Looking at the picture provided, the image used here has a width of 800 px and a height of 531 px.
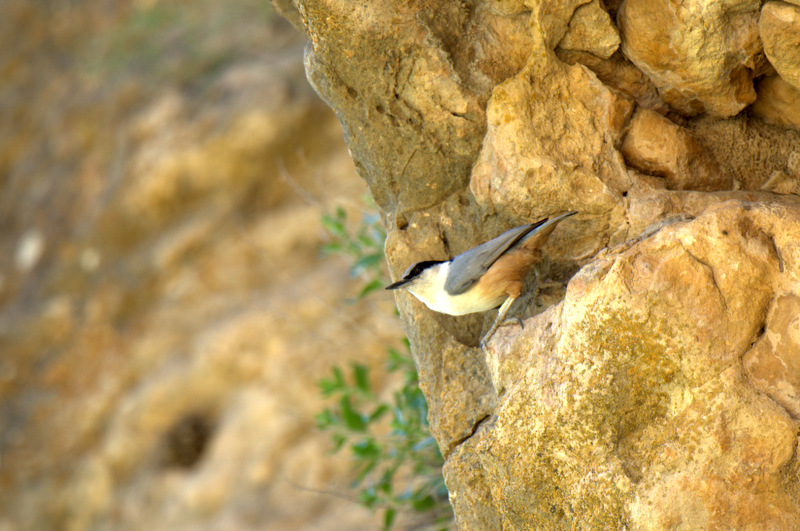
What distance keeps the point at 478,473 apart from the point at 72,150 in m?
9.81

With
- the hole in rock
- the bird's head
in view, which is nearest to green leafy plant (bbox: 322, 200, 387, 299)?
the bird's head

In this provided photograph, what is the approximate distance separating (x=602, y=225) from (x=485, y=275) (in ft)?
1.78

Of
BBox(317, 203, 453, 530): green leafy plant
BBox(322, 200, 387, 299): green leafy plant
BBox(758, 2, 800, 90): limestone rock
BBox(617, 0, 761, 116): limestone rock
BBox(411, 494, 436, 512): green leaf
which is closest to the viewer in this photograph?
BBox(758, 2, 800, 90): limestone rock

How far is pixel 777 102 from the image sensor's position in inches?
117

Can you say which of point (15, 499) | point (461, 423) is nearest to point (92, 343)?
point (15, 499)

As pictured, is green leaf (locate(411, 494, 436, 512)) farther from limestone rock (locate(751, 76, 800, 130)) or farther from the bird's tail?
limestone rock (locate(751, 76, 800, 130))

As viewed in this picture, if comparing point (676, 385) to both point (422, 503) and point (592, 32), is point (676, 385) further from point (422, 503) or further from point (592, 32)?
point (422, 503)

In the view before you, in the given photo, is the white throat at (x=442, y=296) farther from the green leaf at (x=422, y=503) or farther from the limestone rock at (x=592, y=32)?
the green leaf at (x=422, y=503)

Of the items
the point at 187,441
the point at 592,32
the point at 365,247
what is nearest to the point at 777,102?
→ the point at 592,32

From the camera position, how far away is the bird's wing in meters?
2.93

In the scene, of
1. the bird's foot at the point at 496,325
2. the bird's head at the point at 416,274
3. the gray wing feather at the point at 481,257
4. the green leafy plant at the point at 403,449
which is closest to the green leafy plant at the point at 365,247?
the green leafy plant at the point at 403,449

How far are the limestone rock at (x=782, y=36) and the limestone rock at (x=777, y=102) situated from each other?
25cm

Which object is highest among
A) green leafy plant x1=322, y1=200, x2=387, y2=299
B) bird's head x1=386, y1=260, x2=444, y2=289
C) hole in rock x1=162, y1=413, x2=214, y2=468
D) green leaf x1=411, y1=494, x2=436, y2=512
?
bird's head x1=386, y1=260, x2=444, y2=289

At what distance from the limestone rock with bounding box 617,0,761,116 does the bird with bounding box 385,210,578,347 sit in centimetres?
74
